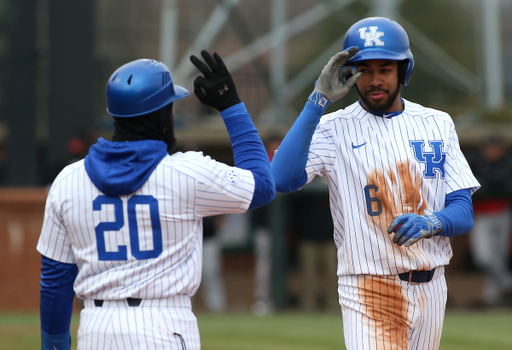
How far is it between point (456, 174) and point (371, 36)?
79cm

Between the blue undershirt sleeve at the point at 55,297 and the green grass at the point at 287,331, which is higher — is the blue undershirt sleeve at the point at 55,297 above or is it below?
above

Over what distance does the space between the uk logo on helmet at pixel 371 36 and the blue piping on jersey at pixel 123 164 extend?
1.20m

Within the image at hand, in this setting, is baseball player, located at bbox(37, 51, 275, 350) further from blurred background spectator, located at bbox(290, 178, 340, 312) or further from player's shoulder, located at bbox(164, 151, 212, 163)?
blurred background spectator, located at bbox(290, 178, 340, 312)

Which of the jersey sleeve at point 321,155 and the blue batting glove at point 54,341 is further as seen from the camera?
the jersey sleeve at point 321,155

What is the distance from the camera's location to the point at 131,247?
2.82m

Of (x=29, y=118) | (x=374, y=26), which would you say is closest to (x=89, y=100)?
(x=29, y=118)

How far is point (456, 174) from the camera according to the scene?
3.45m

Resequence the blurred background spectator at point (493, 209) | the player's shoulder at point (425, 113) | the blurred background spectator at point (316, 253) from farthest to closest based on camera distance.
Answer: the blurred background spectator at point (316, 253) → the blurred background spectator at point (493, 209) → the player's shoulder at point (425, 113)

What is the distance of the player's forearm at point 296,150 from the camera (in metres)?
3.39

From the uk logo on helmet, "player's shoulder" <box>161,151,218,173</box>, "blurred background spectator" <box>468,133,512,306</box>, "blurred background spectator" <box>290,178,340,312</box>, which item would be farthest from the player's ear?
"blurred background spectator" <box>468,133,512,306</box>

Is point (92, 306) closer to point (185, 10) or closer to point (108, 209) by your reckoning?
point (108, 209)

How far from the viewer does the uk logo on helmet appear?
3.48 meters

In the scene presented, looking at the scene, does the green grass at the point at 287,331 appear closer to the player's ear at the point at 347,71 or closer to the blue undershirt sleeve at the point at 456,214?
the blue undershirt sleeve at the point at 456,214

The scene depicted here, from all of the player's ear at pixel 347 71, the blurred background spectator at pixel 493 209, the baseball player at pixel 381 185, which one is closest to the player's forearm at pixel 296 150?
the baseball player at pixel 381 185
